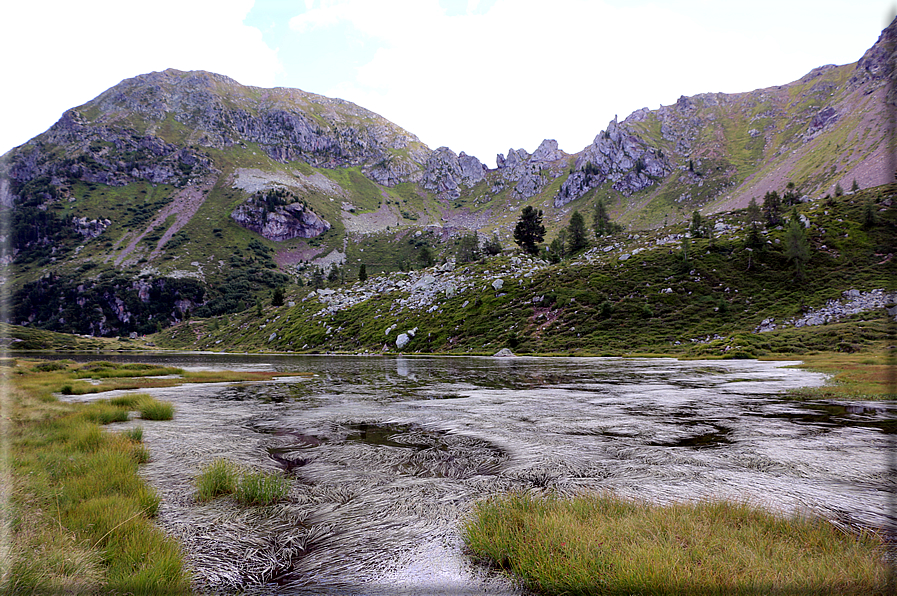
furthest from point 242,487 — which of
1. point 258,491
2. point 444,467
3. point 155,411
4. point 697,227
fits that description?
point 697,227

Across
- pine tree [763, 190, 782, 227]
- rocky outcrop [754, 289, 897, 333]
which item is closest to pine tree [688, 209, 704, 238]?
pine tree [763, 190, 782, 227]

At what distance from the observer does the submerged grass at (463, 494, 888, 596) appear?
4105 millimetres

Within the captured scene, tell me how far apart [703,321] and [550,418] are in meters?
72.7

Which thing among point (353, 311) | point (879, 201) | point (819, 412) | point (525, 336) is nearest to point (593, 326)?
point (525, 336)

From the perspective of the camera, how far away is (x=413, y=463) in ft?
36.3

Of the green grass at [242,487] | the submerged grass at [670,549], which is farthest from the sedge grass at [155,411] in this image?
the submerged grass at [670,549]

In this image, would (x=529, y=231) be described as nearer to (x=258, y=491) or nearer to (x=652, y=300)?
(x=652, y=300)

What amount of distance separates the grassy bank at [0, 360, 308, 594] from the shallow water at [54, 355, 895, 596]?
2.29ft

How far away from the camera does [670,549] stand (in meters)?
4.64

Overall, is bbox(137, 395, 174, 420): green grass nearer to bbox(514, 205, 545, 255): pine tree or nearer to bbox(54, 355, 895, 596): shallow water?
bbox(54, 355, 895, 596): shallow water

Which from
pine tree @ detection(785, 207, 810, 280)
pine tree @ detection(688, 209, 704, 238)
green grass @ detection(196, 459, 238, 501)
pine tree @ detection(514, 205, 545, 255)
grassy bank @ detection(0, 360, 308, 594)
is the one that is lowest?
green grass @ detection(196, 459, 238, 501)

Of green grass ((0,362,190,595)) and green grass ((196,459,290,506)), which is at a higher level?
green grass ((0,362,190,595))

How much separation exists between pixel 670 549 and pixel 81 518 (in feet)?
28.2

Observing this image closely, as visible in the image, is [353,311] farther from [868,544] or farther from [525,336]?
[868,544]
